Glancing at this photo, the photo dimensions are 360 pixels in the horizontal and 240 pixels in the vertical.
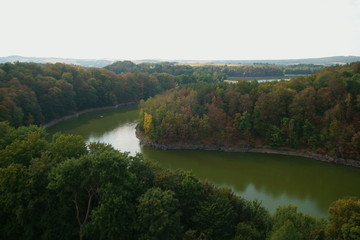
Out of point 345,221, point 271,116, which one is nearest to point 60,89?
point 271,116

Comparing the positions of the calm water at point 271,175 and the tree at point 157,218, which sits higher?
the tree at point 157,218

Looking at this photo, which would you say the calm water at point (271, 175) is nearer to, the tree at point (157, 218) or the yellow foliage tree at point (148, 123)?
the yellow foliage tree at point (148, 123)

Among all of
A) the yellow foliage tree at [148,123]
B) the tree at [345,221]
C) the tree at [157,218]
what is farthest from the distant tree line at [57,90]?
the tree at [345,221]

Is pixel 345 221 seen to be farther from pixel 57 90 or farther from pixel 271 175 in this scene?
pixel 57 90

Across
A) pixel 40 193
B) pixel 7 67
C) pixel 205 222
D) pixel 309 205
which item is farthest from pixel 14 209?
pixel 7 67

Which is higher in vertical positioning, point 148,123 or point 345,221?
point 345,221

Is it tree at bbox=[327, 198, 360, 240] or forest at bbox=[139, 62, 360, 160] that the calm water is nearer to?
forest at bbox=[139, 62, 360, 160]
